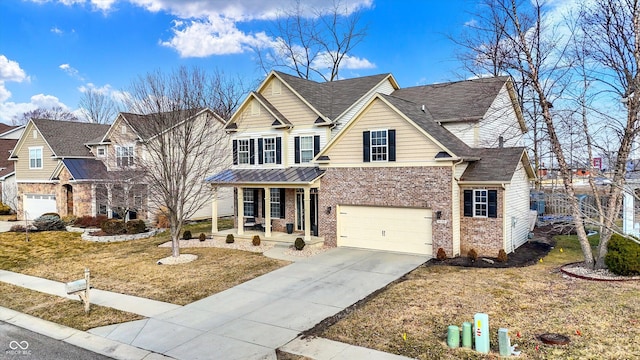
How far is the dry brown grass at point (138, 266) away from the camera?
1278cm

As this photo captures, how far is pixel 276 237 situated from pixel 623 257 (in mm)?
13630

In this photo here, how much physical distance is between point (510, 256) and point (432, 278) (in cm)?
493

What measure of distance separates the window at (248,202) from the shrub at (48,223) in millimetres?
12782

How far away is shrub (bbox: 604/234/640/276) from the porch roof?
1111cm

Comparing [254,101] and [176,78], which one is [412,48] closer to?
[254,101]

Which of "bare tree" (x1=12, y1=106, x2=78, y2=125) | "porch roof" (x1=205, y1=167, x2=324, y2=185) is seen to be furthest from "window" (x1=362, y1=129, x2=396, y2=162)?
"bare tree" (x1=12, y1=106, x2=78, y2=125)

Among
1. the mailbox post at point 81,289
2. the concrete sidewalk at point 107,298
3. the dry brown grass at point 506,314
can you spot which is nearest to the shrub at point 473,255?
the dry brown grass at point 506,314

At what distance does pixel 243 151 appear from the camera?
22.8 metres

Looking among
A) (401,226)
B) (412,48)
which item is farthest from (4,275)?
(412,48)

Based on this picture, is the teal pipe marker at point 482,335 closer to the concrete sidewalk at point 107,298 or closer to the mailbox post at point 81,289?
the concrete sidewalk at point 107,298

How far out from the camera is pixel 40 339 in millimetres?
9125

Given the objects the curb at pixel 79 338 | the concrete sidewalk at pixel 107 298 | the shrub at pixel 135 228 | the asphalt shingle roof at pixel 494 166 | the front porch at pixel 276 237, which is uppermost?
the asphalt shingle roof at pixel 494 166

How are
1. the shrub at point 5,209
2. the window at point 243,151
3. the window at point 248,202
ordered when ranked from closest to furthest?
the window at point 243,151, the window at point 248,202, the shrub at point 5,209

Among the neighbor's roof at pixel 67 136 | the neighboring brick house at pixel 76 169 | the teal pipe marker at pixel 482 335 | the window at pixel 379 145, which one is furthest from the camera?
the neighbor's roof at pixel 67 136
